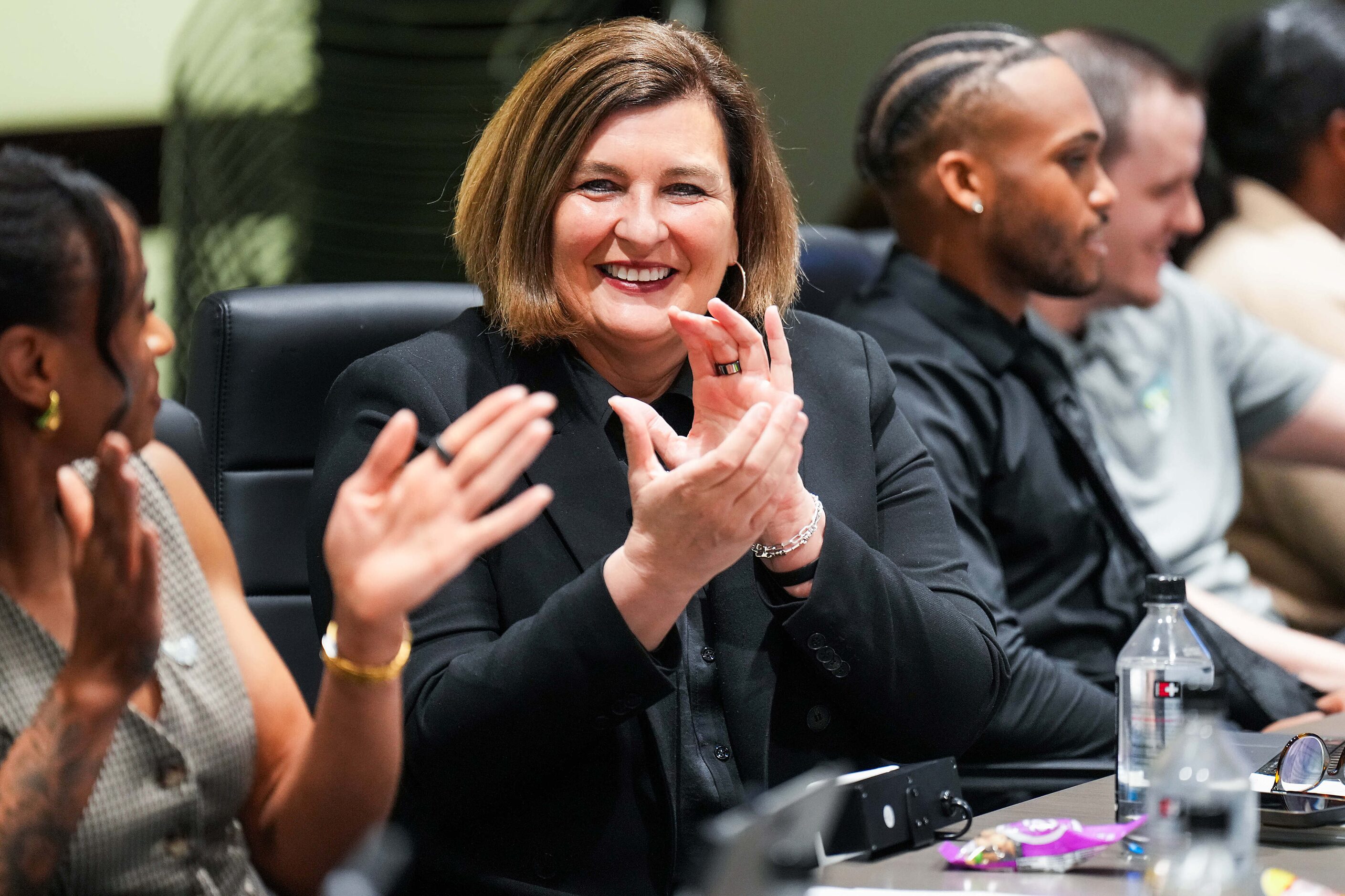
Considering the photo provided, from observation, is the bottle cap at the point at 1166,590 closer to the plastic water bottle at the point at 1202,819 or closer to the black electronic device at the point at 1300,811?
the black electronic device at the point at 1300,811

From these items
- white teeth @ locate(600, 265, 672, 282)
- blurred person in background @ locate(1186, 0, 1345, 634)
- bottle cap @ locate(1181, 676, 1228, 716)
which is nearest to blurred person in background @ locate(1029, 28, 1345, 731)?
blurred person in background @ locate(1186, 0, 1345, 634)

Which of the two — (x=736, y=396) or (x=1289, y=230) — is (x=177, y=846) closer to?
(x=736, y=396)

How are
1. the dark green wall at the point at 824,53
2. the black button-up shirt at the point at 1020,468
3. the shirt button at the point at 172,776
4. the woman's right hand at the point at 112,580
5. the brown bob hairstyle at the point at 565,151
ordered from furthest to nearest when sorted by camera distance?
the dark green wall at the point at 824,53 → the black button-up shirt at the point at 1020,468 → the brown bob hairstyle at the point at 565,151 → the shirt button at the point at 172,776 → the woman's right hand at the point at 112,580

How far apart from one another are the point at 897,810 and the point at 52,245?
0.83 m

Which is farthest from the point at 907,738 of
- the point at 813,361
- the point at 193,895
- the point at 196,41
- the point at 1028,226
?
the point at 196,41

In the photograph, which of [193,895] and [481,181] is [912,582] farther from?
[193,895]

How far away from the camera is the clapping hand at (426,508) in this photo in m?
1.17

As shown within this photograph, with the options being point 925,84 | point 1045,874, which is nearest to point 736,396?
point 1045,874

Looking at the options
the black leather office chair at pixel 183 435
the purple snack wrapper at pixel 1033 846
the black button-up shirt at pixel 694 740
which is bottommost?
the black button-up shirt at pixel 694 740

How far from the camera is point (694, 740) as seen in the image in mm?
1622

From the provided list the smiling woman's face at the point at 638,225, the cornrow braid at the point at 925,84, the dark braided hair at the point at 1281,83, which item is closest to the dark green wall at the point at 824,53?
the dark braided hair at the point at 1281,83

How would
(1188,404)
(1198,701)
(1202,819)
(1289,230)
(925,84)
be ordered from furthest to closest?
(1289,230)
(1188,404)
(925,84)
(1198,701)
(1202,819)

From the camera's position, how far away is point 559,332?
5.65 ft

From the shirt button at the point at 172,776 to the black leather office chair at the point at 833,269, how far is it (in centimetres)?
145
